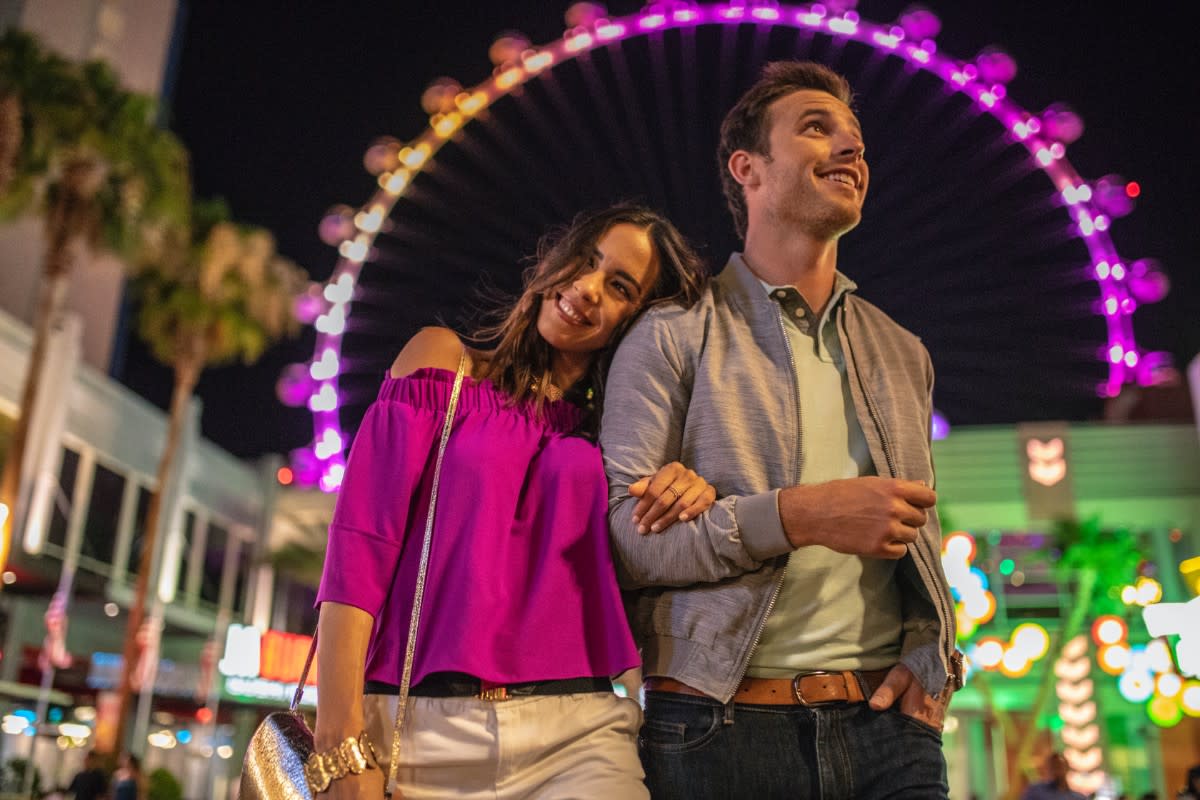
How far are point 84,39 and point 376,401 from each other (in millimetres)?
Result: 28400

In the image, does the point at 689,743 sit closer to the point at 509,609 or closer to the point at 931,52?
the point at 509,609

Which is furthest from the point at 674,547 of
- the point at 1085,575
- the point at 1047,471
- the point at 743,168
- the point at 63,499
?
the point at 1047,471

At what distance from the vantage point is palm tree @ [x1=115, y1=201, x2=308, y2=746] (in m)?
18.2

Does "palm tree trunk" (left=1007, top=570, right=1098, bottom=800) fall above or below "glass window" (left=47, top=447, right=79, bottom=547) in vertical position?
below

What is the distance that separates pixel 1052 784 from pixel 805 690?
30.9 feet

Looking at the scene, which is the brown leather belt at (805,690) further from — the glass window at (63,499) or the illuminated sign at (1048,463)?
the illuminated sign at (1048,463)

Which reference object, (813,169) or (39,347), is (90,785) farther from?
(813,169)

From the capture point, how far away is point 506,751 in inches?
85.2

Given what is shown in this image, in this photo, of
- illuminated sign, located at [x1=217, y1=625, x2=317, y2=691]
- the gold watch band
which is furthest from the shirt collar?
illuminated sign, located at [x1=217, y1=625, x2=317, y2=691]

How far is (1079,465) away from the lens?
72.0 feet

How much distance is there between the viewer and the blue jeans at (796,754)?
2193mm

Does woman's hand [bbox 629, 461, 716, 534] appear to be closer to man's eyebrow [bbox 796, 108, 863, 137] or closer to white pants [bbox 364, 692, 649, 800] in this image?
white pants [bbox 364, 692, 649, 800]

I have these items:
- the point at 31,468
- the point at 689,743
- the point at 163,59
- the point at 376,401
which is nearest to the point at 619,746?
the point at 689,743

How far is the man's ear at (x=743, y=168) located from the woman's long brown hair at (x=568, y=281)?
0.20 meters
